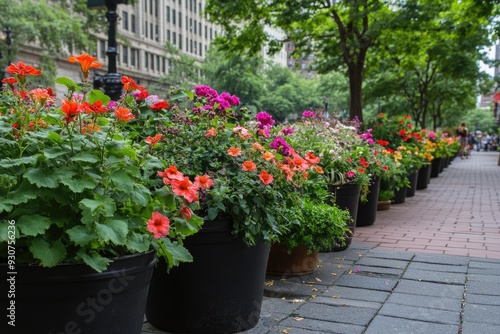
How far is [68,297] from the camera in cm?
216

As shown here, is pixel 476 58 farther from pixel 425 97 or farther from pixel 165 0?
pixel 165 0

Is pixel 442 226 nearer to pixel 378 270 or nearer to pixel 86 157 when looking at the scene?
pixel 378 270

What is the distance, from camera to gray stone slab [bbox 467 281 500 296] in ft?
14.2

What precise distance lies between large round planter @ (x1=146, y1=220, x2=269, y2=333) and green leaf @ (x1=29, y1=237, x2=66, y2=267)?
114cm

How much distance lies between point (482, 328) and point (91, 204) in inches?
106

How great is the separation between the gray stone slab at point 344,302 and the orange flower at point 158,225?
205cm

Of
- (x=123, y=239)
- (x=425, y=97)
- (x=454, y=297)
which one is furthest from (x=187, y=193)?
(x=425, y=97)

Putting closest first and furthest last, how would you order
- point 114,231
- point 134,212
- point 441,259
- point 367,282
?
1. point 114,231
2. point 134,212
3. point 367,282
4. point 441,259

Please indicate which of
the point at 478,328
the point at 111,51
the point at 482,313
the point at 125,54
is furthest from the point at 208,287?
the point at 125,54

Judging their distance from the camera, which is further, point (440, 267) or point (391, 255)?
point (391, 255)

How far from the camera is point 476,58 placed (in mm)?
21234

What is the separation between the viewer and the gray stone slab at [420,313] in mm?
3699

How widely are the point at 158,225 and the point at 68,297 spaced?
0.46 m

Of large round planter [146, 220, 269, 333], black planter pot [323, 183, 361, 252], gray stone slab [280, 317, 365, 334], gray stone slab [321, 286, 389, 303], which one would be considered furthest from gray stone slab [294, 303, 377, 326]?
black planter pot [323, 183, 361, 252]
